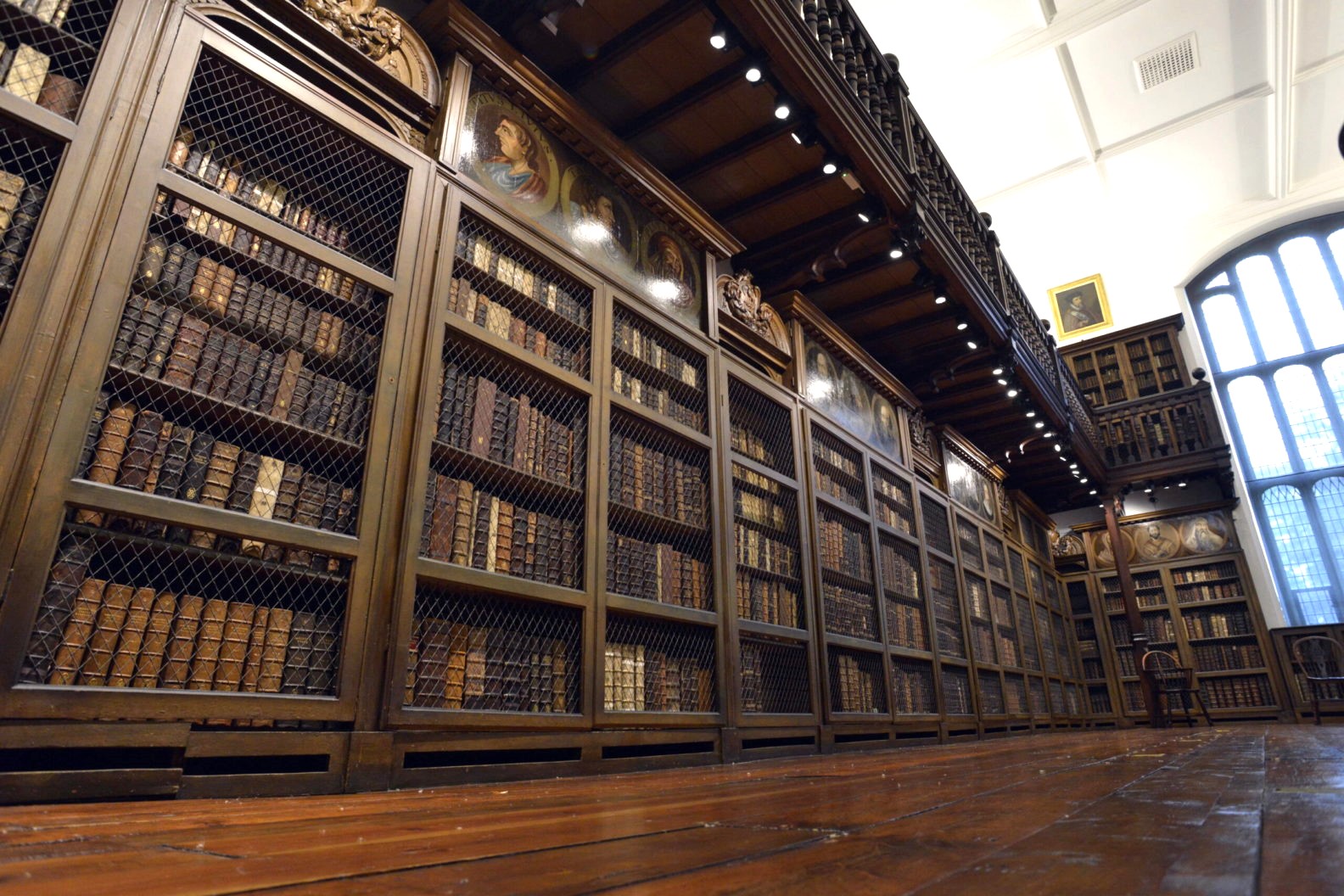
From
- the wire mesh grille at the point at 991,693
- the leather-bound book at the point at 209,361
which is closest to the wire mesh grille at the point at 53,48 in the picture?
the leather-bound book at the point at 209,361

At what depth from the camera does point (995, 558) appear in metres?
8.02

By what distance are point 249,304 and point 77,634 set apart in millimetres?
1041

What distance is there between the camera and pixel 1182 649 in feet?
30.8

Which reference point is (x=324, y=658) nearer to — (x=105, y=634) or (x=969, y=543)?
(x=105, y=634)

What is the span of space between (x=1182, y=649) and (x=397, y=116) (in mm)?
10639

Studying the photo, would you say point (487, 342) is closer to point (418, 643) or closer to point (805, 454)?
point (418, 643)

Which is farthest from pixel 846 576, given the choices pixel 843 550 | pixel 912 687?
pixel 912 687

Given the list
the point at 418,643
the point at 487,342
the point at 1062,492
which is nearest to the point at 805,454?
the point at 487,342

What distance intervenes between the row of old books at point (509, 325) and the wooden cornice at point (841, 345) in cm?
223

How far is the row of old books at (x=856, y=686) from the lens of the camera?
4664 mm

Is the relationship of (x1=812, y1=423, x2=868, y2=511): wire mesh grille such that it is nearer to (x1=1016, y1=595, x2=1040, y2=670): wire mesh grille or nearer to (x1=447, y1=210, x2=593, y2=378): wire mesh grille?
(x1=447, y1=210, x2=593, y2=378): wire mesh grille

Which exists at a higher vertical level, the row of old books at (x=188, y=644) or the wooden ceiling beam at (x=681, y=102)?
the wooden ceiling beam at (x=681, y=102)

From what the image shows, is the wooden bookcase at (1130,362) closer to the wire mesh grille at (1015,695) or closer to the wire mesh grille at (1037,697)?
the wire mesh grille at (1037,697)

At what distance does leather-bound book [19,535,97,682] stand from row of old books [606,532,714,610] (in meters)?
1.81
